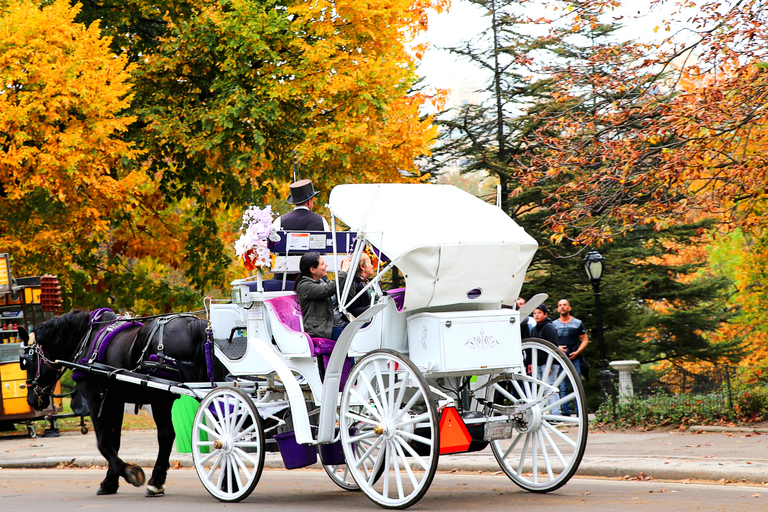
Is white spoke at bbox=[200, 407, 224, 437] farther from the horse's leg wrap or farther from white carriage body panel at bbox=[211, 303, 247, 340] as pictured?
the horse's leg wrap

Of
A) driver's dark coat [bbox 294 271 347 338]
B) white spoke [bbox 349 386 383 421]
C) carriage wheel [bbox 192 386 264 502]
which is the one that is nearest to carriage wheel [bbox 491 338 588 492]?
white spoke [bbox 349 386 383 421]

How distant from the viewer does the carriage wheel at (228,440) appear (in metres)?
8.23

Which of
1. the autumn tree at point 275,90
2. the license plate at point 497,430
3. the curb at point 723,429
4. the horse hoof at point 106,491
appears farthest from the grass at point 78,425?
the license plate at point 497,430

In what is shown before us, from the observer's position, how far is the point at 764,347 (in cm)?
2948

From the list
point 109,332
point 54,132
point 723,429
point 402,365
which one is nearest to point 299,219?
point 402,365

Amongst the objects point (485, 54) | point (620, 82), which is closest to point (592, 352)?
point (485, 54)

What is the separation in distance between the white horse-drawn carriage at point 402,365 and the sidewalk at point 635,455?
1.72 m

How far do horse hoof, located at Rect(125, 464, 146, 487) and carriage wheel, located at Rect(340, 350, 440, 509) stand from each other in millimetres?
2782

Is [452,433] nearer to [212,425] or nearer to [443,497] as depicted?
[443,497]

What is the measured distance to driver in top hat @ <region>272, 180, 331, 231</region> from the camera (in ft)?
29.8

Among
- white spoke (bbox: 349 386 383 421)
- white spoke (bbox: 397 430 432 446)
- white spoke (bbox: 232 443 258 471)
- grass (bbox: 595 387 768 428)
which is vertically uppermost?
white spoke (bbox: 349 386 383 421)

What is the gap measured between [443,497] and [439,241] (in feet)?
7.80

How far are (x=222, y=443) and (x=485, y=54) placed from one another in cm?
1860

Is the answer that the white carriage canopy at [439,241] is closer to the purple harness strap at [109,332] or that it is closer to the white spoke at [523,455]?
the white spoke at [523,455]
